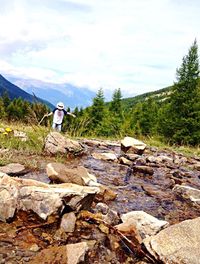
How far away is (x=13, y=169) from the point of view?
24.0 feet

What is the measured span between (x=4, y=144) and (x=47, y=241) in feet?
18.7

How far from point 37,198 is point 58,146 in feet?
17.0

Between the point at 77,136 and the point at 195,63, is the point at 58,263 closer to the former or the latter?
the point at 77,136

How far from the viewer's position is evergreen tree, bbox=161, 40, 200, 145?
93.8 feet

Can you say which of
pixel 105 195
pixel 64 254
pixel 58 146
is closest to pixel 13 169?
pixel 105 195

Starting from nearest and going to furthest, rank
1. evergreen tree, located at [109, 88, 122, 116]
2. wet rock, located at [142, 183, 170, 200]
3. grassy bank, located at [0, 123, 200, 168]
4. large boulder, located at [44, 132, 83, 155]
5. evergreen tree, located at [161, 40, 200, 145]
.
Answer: wet rock, located at [142, 183, 170, 200], grassy bank, located at [0, 123, 200, 168], large boulder, located at [44, 132, 83, 155], evergreen tree, located at [161, 40, 200, 145], evergreen tree, located at [109, 88, 122, 116]

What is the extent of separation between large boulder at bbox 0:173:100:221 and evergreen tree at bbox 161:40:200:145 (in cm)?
2388

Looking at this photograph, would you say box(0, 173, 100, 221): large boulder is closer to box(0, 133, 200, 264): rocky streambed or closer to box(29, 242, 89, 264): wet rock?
box(0, 133, 200, 264): rocky streambed

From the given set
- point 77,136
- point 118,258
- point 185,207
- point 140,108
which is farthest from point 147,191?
point 140,108

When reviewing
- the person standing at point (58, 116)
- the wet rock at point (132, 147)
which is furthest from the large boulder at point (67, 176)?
the person standing at point (58, 116)

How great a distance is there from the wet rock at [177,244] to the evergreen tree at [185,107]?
23.9m

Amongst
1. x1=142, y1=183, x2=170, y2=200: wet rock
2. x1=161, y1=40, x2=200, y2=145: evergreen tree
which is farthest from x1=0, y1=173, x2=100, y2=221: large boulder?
x1=161, y1=40, x2=200, y2=145: evergreen tree

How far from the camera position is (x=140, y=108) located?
196ft

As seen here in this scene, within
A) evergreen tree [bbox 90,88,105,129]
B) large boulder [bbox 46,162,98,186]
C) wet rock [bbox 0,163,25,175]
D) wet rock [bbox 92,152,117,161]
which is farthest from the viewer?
evergreen tree [bbox 90,88,105,129]
